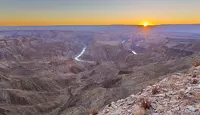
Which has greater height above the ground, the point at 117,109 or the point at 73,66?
the point at 117,109

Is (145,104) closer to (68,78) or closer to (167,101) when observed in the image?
(167,101)

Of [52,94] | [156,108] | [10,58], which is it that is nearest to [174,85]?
[156,108]

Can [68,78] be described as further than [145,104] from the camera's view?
Yes

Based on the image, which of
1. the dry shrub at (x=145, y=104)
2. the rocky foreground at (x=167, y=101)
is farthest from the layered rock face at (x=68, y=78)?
the dry shrub at (x=145, y=104)

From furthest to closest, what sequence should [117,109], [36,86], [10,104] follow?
[36,86] < [10,104] < [117,109]

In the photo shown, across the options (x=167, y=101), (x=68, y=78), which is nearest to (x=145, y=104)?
(x=167, y=101)

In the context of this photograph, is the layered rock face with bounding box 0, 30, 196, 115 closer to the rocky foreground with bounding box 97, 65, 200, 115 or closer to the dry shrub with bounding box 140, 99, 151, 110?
the rocky foreground with bounding box 97, 65, 200, 115

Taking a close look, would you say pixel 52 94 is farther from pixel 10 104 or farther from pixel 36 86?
pixel 10 104

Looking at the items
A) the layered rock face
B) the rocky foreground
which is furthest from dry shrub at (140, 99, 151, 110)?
the layered rock face
